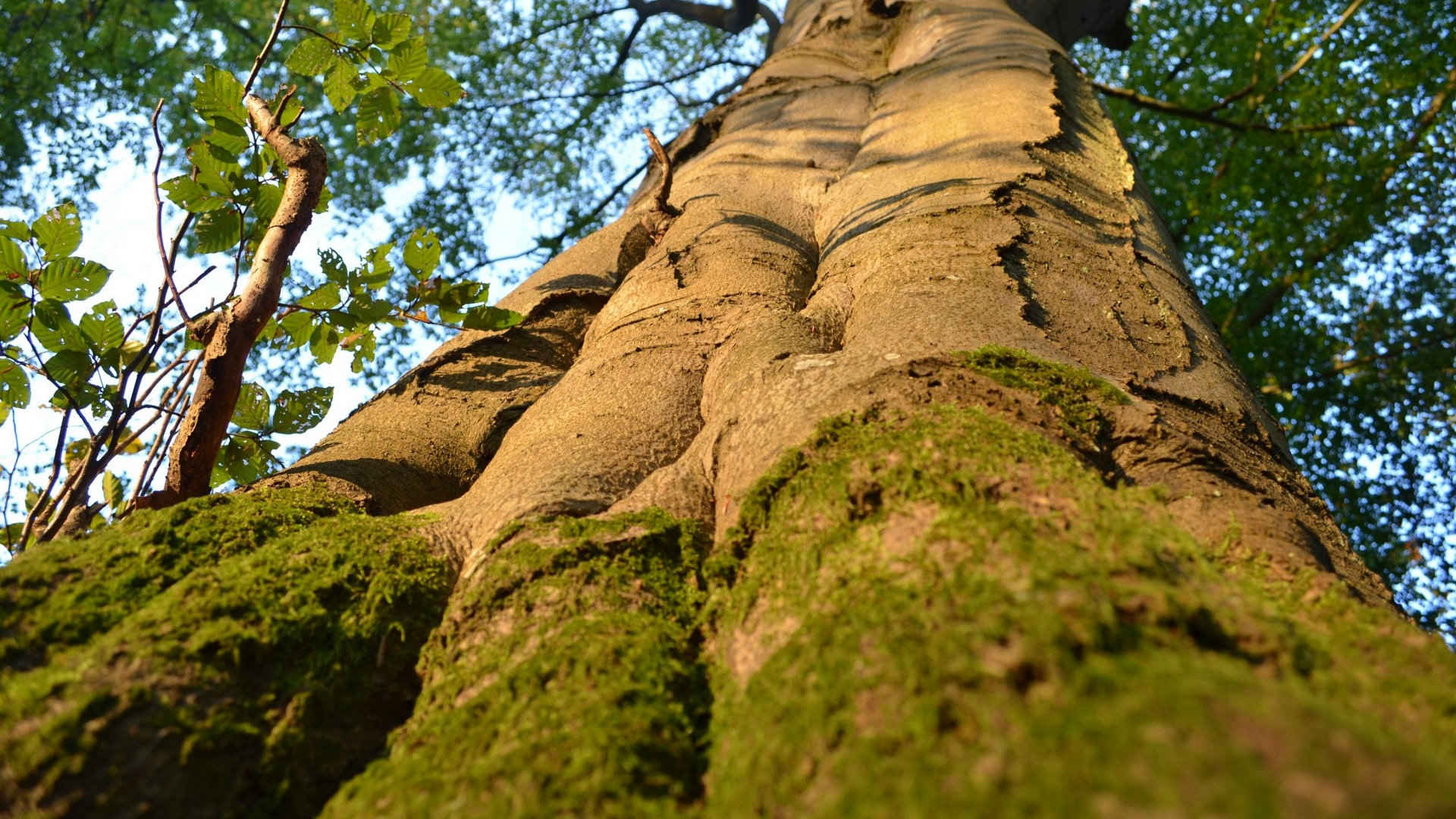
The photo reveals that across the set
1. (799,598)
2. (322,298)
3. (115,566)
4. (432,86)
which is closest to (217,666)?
Answer: (115,566)

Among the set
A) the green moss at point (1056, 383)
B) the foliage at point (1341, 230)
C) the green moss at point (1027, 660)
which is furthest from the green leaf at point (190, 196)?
the foliage at point (1341, 230)

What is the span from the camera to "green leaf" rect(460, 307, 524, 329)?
7.52ft

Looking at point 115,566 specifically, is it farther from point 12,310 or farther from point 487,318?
point 487,318

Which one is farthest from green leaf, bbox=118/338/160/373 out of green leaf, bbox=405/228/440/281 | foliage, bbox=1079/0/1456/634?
foliage, bbox=1079/0/1456/634

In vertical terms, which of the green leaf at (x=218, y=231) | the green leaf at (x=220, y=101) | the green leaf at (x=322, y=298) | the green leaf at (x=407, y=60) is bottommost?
the green leaf at (x=322, y=298)

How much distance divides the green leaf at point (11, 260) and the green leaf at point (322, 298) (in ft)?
1.74

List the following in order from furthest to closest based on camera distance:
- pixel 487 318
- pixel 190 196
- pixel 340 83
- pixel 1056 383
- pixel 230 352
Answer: pixel 487 318
pixel 340 83
pixel 190 196
pixel 230 352
pixel 1056 383

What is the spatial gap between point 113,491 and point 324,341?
0.55m

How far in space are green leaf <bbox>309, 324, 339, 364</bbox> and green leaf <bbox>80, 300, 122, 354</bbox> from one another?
412 mm

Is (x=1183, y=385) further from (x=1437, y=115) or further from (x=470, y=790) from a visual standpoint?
(x=1437, y=115)

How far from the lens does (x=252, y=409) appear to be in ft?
6.76

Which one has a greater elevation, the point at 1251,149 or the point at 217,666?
the point at 1251,149

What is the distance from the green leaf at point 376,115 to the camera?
87.9 inches

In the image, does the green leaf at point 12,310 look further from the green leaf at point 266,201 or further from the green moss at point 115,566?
the green moss at point 115,566
